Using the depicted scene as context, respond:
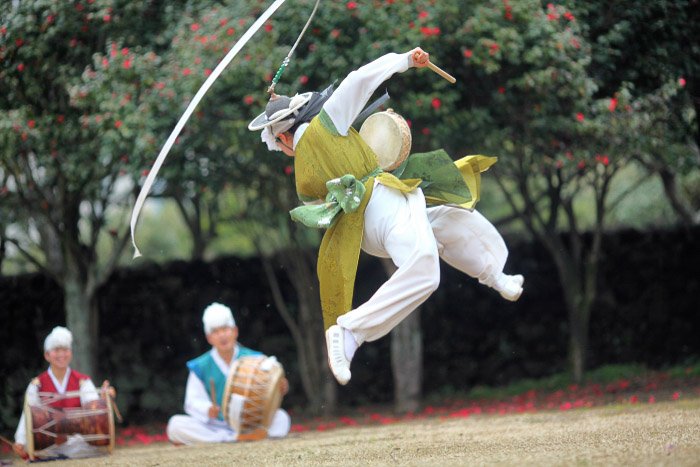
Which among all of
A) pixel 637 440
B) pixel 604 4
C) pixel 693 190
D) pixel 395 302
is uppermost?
pixel 604 4

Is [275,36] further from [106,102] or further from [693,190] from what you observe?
[693,190]

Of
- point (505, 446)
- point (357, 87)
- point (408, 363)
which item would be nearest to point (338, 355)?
point (505, 446)

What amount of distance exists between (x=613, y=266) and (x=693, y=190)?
12.3ft

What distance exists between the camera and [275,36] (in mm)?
9289

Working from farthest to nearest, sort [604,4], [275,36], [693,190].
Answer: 1. [693,190]
2. [604,4]
3. [275,36]

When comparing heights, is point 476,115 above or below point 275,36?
below

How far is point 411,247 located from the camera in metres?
5.63

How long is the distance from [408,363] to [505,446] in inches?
231

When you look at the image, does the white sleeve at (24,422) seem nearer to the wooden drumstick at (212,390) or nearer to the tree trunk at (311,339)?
the wooden drumstick at (212,390)

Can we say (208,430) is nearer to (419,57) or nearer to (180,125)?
(180,125)

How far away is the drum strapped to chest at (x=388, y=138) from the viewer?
600cm

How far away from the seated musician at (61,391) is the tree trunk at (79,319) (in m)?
3.16

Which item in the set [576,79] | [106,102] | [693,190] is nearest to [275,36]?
[106,102]

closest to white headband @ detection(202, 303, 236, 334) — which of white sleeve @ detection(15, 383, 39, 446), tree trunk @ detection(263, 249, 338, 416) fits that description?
white sleeve @ detection(15, 383, 39, 446)
